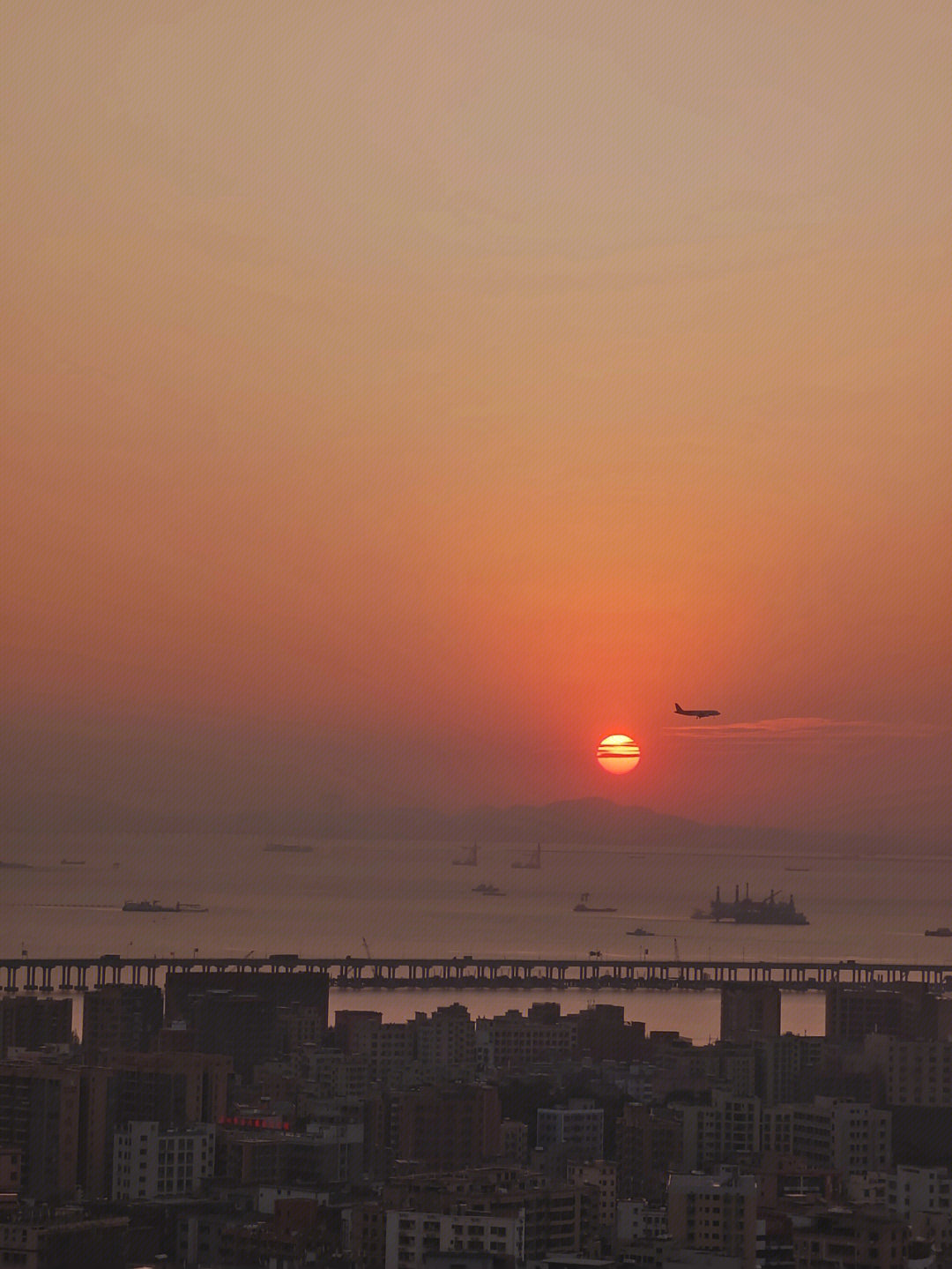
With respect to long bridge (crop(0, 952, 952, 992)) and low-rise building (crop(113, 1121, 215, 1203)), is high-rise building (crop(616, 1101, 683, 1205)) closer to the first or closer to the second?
low-rise building (crop(113, 1121, 215, 1203))

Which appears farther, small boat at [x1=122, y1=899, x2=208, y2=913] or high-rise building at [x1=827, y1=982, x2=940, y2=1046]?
small boat at [x1=122, y1=899, x2=208, y2=913]

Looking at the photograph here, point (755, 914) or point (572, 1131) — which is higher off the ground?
point (755, 914)

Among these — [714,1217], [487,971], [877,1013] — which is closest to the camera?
[714,1217]

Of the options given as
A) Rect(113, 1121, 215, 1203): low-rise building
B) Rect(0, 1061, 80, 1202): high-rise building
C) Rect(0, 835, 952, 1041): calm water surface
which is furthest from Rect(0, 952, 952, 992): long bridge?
Rect(113, 1121, 215, 1203): low-rise building

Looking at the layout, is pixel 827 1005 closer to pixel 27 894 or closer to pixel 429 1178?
pixel 429 1178

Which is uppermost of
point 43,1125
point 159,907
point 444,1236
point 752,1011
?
point 159,907

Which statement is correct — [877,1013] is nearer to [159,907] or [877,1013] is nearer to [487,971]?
[487,971]

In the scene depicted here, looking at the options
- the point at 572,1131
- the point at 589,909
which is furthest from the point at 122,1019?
the point at 589,909

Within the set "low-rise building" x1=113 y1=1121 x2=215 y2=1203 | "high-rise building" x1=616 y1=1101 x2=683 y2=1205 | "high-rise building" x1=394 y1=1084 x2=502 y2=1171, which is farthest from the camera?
"high-rise building" x1=394 y1=1084 x2=502 y2=1171

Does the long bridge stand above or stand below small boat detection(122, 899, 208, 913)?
below

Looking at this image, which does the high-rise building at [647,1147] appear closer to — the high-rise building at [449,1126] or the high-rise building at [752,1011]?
the high-rise building at [449,1126]
